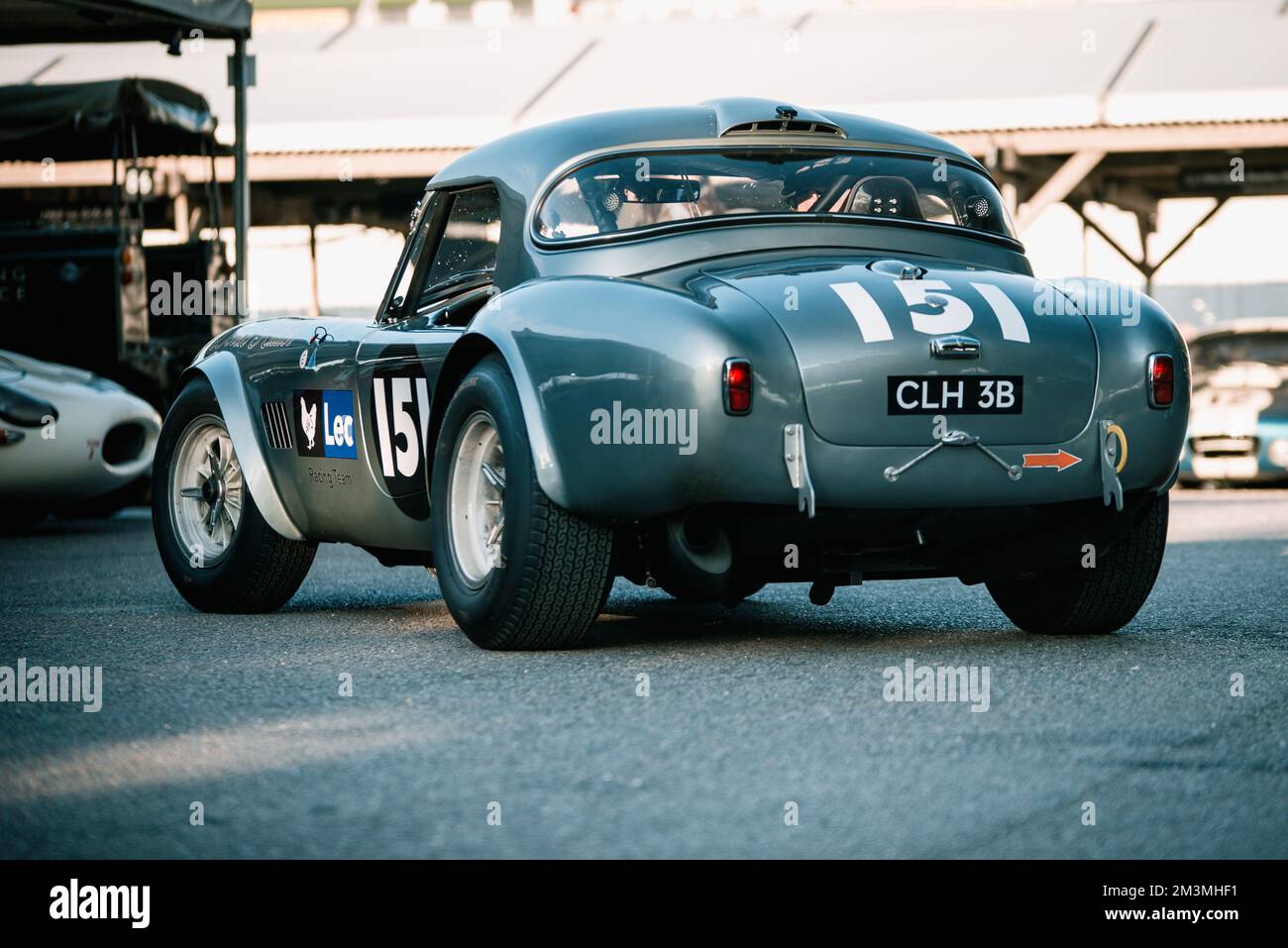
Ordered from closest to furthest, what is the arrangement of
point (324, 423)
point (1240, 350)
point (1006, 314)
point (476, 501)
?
1. point (1006, 314)
2. point (476, 501)
3. point (324, 423)
4. point (1240, 350)

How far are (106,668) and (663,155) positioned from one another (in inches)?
87.6

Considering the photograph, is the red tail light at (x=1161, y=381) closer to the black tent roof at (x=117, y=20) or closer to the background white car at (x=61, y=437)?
the background white car at (x=61, y=437)

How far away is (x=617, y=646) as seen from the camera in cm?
552

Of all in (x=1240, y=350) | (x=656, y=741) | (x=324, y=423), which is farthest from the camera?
(x=1240, y=350)

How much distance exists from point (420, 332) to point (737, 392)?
5.06ft

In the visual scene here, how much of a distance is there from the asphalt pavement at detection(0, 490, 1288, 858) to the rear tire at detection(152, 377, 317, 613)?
0.21 m

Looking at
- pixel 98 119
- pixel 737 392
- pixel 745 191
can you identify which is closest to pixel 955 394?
pixel 737 392

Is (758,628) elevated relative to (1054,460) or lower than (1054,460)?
lower

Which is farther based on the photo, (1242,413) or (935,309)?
(1242,413)

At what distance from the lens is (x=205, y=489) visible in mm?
6996

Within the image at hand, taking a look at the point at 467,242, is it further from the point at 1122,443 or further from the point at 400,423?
the point at 1122,443

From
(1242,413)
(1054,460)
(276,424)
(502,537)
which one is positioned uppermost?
(1054,460)

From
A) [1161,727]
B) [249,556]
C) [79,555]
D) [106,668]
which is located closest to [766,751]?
[1161,727]

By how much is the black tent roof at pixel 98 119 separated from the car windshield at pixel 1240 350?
875cm
